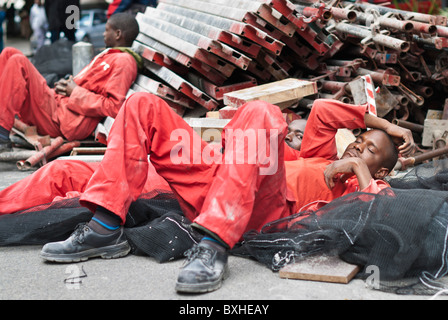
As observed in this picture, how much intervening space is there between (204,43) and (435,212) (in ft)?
10.2

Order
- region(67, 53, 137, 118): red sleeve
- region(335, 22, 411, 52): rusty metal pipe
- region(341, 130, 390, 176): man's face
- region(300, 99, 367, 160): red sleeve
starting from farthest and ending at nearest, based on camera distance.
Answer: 1. region(67, 53, 137, 118): red sleeve
2. region(335, 22, 411, 52): rusty metal pipe
3. region(300, 99, 367, 160): red sleeve
4. region(341, 130, 390, 176): man's face

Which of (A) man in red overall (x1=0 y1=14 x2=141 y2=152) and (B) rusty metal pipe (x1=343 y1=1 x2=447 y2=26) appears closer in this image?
(B) rusty metal pipe (x1=343 y1=1 x2=447 y2=26)

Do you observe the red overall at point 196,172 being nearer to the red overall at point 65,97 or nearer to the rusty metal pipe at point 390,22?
the rusty metal pipe at point 390,22

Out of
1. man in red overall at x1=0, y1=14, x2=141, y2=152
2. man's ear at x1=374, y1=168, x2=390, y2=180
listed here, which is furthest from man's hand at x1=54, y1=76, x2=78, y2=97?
man's ear at x1=374, y1=168, x2=390, y2=180

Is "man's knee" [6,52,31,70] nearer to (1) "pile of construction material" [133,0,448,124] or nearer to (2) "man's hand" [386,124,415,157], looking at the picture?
(1) "pile of construction material" [133,0,448,124]

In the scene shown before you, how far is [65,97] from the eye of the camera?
630 cm

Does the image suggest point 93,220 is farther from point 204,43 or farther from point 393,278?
point 204,43

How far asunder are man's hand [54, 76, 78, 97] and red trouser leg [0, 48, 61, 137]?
13 cm

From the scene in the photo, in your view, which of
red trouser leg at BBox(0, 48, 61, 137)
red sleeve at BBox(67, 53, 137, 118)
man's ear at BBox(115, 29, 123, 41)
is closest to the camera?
red trouser leg at BBox(0, 48, 61, 137)

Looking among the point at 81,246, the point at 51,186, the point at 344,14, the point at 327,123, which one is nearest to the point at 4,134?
the point at 51,186

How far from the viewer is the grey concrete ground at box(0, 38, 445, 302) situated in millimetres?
2672

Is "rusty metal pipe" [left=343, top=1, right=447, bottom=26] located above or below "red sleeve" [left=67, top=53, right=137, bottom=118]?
above

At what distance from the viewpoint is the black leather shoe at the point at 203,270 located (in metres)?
2.67

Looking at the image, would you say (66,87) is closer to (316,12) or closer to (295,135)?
(316,12)
